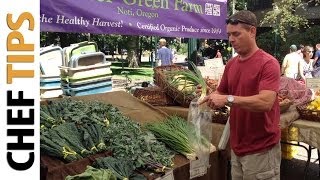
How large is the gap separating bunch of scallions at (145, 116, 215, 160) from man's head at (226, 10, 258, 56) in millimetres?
874

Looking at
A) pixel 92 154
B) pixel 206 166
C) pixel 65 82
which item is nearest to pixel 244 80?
pixel 206 166

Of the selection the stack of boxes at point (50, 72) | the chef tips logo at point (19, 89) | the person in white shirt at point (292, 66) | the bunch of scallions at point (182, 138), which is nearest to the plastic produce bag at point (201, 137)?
the bunch of scallions at point (182, 138)

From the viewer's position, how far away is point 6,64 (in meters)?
1.89

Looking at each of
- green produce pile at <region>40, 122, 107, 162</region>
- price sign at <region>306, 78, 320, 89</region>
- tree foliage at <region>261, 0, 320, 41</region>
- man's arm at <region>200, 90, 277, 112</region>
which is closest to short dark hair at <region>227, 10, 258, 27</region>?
man's arm at <region>200, 90, 277, 112</region>

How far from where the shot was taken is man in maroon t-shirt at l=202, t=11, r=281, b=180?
8.57 ft

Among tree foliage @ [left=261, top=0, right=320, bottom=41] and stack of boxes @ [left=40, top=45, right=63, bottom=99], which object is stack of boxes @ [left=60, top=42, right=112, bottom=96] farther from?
tree foliage @ [left=261, top=0, right=320, bottom=41]

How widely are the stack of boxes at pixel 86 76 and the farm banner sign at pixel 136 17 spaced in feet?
8.43

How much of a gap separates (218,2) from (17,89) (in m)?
4.39

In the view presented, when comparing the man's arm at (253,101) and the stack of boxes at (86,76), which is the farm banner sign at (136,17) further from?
the stack of boxes at (86,76)

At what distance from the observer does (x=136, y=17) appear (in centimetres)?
430

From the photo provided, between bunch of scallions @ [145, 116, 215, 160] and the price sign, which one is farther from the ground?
the price sign

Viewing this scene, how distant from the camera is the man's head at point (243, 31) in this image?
8.95 feet

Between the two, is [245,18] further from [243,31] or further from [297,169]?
[297,169]

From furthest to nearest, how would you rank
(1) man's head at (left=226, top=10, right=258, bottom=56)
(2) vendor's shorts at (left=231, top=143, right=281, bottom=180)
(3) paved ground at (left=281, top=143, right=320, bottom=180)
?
(3) paved ground at (left=281, top=143, right=320, bottom=180) → (2) vendor's shorts at (left=231, top=143, right=281, bottom=180) → (1) man's head at (left=226, top=10, right=258, bottom=56)
